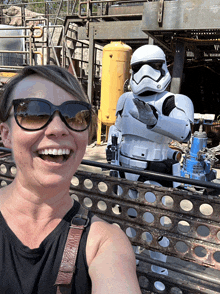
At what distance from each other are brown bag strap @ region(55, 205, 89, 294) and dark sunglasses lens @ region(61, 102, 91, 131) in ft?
1.20

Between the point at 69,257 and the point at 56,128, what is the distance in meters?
0.47

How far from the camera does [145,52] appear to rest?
102 inches

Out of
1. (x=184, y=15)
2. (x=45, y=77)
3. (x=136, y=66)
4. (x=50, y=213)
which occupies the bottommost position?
(x=50, y=213)

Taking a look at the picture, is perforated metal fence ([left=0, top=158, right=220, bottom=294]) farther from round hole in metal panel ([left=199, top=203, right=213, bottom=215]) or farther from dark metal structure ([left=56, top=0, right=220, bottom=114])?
dark metal structure ([left=56, top=0, right=220, bottom=114])

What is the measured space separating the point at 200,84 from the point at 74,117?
1335cm

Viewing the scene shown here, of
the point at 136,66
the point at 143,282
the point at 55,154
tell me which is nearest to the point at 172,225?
the point at 143,282

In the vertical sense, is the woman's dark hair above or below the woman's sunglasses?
above

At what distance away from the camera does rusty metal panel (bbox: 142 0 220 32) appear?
4980 mm

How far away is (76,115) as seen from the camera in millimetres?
944

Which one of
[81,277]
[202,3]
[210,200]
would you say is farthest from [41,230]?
[202,3]

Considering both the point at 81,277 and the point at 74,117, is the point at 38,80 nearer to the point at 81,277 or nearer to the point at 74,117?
the point at 74,117

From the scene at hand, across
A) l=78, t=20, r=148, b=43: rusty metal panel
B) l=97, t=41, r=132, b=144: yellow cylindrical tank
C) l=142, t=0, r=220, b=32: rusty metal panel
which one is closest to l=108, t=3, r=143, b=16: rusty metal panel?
l=78, t=20, r=148, b=43: rusty metal panel

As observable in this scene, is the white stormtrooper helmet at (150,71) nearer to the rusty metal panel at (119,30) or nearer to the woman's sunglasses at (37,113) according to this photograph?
the woman's sunglasses at (37,113)

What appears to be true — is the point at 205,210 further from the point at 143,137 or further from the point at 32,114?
the point at 32,114
